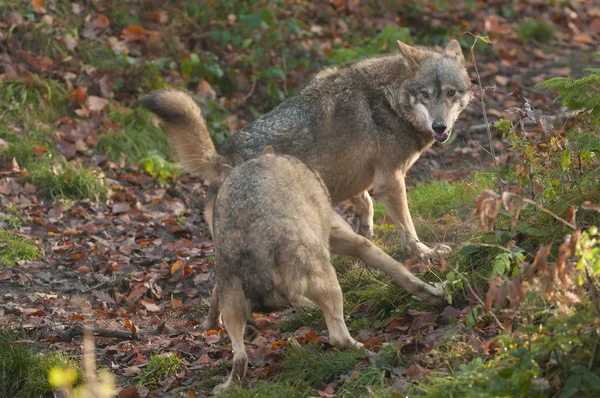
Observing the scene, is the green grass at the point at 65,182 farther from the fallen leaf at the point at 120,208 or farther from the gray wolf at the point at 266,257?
the gray wolf at the point at 266,257

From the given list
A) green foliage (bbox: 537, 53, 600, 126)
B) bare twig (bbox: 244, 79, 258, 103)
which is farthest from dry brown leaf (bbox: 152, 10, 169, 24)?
green foliage (bbox: 537, 53, 600, 126)

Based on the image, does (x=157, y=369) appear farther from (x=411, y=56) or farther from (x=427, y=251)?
(x=411, y=56)

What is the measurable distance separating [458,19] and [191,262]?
8210 mm

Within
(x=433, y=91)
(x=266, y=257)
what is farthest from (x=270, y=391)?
(x=433, y=91)

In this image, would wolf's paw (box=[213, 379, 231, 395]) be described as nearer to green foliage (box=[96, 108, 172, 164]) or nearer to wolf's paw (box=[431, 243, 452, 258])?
wolf's paw (box=[431, 243, 452, 258])

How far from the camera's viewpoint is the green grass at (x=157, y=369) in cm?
566

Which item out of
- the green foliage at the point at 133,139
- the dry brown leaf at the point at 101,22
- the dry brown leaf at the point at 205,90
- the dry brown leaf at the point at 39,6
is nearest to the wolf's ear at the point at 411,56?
the green foliage at the point at 133,139

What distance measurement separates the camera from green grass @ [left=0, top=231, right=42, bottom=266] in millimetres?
7623

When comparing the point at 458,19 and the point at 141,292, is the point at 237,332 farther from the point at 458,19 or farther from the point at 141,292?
the point at 458,19

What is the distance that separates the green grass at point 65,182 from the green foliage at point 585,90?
5356 mm

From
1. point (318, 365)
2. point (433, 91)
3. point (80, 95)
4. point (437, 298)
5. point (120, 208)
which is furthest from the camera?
point (80, 95)

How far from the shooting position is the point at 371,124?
7.23 m

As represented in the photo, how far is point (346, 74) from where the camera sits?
7.48 meters

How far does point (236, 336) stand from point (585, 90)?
2.70 meters
